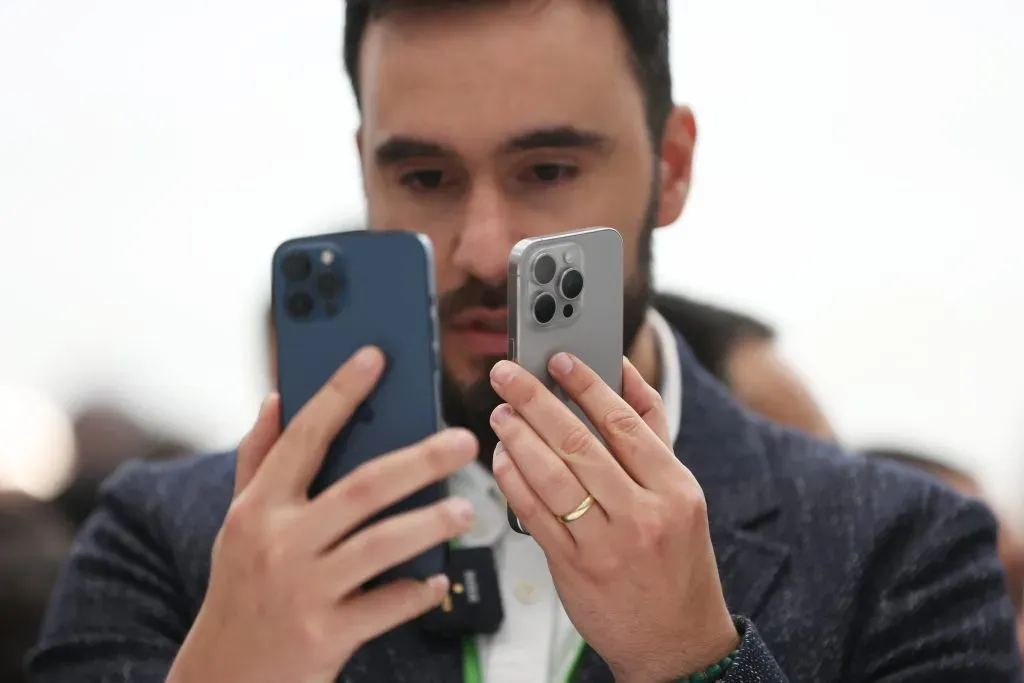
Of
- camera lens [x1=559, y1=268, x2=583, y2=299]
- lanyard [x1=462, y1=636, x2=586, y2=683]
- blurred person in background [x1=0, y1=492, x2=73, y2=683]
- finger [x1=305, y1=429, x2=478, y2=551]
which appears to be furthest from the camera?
blurred person in background [x1=0, y1=492, x2=73, y2=683]

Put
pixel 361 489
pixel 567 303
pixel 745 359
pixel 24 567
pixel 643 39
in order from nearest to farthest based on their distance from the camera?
pixel 361 489 < pixel 567 303 < pixel 643 39 < pixel 24 567 < pixel 745 359

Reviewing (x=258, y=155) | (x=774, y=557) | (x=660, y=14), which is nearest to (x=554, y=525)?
(x=774, y=557)

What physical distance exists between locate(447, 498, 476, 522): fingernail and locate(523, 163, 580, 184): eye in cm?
40

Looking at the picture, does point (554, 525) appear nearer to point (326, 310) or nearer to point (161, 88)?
point (326, 310)

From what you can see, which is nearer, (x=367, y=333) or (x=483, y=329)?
(x=367, y=333)

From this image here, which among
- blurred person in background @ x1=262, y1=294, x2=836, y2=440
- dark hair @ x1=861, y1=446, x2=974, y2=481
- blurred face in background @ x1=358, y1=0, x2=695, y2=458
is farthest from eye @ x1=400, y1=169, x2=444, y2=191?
dark hair @ x1=861, y1=446, x2=974, y2=481

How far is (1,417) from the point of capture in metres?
1.51

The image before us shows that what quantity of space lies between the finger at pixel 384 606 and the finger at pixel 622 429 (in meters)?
0.15

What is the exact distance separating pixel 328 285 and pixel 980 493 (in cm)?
115

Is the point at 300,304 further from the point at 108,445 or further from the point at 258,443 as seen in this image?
the point at 108,445

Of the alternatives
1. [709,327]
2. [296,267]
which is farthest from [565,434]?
[709,327]

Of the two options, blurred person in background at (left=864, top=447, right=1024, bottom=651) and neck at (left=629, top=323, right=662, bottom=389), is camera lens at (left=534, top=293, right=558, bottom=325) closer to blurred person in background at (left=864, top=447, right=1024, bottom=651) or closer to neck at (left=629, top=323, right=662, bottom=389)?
neck at (left=629, top=323, right=662, bottom=389)

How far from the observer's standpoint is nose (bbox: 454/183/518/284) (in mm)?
911

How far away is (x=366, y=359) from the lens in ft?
2.16
